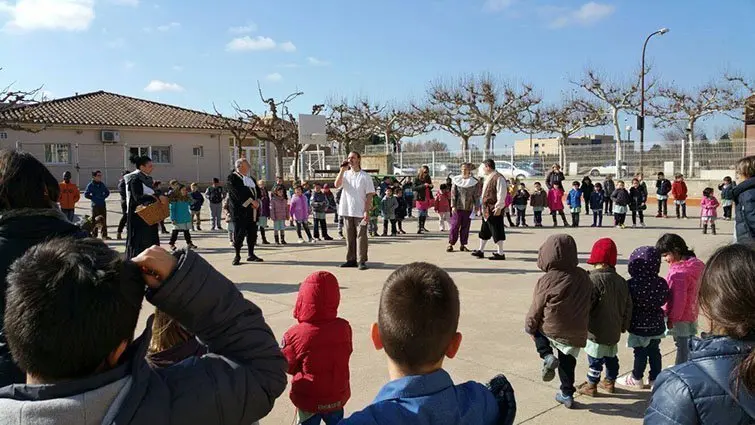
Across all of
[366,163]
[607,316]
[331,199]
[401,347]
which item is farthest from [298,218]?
[366,163]

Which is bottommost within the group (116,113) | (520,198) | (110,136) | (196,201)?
(520,198)

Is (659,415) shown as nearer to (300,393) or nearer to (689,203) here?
(300,393)

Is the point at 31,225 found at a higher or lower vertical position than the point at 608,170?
lower

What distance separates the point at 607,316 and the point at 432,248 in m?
7.71

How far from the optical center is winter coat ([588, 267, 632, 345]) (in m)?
4.22

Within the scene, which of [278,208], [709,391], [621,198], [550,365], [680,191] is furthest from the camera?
[680,191]

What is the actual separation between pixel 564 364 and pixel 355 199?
18.4 ft

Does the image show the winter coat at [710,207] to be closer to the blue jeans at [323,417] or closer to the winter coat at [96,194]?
the blue jeans at [323,417]

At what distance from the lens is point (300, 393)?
3283 millimetres

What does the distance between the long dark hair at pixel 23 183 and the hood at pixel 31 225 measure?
0.18 metres

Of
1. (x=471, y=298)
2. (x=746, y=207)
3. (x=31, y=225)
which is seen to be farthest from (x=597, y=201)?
(x=31, y=225)

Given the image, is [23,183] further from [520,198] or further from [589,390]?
[520,198]

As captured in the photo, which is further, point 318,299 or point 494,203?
point 494,203

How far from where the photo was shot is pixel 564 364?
13.5ft
